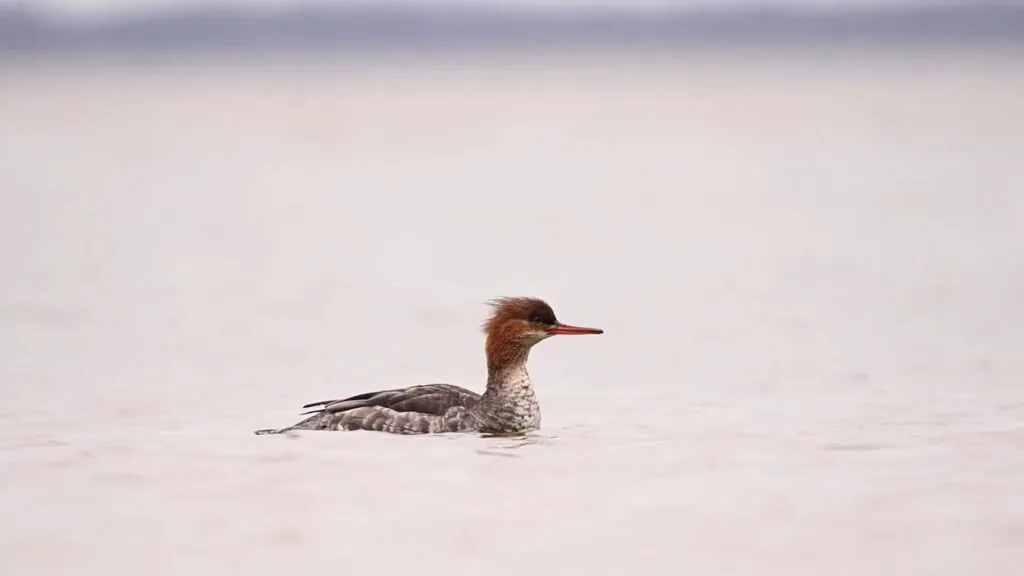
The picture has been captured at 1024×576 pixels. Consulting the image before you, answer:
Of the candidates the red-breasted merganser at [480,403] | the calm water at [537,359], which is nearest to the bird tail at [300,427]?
the red-breasted merganser at [480,403]

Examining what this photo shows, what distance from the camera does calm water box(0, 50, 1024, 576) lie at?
841 centimetres

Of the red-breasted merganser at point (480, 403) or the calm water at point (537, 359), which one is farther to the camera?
the red-breasted merganser at point (480, 403)

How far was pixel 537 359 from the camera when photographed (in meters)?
13.9

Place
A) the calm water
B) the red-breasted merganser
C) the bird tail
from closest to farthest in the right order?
1. the calm water
2. the bird tail
3. the red-breasted merganser

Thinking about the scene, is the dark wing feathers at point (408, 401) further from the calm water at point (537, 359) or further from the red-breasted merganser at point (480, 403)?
the calm water at point (537, 359)

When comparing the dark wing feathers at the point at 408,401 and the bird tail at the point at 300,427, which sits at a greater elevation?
the dark wing feathers at the point at 408,401

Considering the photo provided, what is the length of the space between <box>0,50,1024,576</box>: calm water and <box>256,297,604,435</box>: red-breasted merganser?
182mm

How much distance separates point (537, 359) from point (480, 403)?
307 cm

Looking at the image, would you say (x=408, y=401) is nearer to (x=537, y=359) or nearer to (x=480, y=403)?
(x=480, y=403)

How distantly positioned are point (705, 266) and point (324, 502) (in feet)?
34.5

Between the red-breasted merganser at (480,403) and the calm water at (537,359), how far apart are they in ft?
0.60

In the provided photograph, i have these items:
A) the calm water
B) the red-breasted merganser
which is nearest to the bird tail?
the red-breasted merganser

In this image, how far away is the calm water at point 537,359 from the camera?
8.41m

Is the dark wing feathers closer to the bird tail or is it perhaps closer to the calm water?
the bird tail
